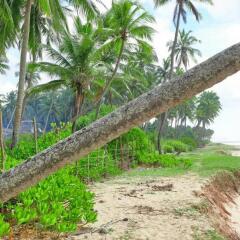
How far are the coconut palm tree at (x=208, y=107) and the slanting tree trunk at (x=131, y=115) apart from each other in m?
59.6

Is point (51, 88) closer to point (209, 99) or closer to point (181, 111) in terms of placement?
point (181, 111)

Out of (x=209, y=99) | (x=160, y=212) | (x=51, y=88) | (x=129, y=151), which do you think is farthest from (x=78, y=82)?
(x=209, y=99)

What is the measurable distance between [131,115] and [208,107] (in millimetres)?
60753

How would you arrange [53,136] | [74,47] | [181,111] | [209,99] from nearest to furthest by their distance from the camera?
[53,136] < [74,47] < [181,111] < [209,99]

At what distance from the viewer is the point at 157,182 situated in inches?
565

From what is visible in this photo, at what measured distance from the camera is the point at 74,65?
17266 mm

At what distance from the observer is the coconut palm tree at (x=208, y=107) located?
202 feet

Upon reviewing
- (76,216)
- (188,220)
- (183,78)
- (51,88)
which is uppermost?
(51,88)

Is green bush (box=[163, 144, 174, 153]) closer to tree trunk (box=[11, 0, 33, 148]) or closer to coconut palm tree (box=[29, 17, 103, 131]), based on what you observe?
coconut palm tree (box=[29, 17, 103, 131])

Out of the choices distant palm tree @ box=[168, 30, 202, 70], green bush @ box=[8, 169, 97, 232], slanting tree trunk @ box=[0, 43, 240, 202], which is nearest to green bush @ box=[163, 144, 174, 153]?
distant palm tree @ box=[168, 30, 202, 70]

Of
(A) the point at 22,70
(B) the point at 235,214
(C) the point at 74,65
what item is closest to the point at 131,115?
(B) the point at 235,214

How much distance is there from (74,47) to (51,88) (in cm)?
215

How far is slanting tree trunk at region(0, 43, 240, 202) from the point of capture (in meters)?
2.37

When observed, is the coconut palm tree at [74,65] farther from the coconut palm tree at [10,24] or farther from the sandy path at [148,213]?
the sandy path at [148,213]
